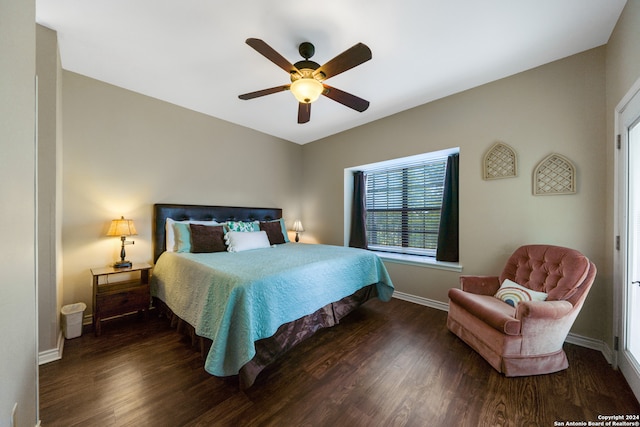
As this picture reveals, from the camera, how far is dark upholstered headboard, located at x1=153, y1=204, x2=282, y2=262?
2.88 metres

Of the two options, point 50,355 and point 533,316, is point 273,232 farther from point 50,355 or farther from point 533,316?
point 533,316

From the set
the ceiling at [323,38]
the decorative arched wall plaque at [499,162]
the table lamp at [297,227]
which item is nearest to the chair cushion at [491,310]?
the decorative arched wall plaque at [499,162]

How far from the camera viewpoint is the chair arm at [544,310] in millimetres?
1638

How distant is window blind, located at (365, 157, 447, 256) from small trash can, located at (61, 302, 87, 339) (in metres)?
3.79

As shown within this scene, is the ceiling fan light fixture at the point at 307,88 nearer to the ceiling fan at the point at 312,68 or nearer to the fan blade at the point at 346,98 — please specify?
the ceiling fan at the point at 312,68

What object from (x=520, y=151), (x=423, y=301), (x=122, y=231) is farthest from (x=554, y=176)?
(x=122, y=231)

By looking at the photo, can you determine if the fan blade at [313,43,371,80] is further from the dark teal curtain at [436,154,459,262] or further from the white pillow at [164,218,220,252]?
the white pillow at [164,218,220,252]

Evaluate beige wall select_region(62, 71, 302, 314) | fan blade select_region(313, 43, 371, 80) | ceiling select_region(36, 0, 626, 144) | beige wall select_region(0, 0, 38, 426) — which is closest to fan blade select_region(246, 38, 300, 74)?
fan blade select_region(313, 43, 371, 80)

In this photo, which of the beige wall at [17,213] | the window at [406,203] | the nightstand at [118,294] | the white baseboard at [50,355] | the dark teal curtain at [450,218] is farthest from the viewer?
the window at [406,203]

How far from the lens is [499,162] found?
254 centimetres

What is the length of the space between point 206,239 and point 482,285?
3.09m

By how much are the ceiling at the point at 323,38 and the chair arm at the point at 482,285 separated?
216 centimetres

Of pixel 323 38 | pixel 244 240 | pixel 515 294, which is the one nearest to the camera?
pixel 323 38

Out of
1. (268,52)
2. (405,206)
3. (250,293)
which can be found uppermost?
(268,52)
